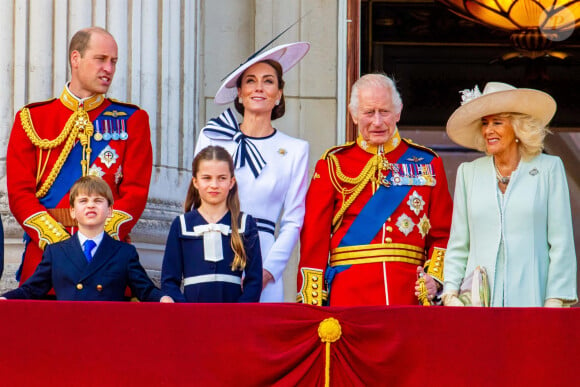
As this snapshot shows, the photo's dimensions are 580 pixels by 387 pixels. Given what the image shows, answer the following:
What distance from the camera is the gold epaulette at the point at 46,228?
668 cm

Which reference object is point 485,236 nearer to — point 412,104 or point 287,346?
point 287,346

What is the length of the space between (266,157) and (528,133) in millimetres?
1218

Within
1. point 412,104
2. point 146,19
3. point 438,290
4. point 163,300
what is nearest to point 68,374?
point 163,300

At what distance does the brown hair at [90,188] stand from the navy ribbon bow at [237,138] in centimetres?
69

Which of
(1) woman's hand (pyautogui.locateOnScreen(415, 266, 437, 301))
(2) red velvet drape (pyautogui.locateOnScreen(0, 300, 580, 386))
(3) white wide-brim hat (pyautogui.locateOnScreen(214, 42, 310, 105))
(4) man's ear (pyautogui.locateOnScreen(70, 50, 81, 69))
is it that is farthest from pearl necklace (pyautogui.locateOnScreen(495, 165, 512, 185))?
(4) man's ear (pyautogui.locateOnScreen(70, 50, 81, 69))

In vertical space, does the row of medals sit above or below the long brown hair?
above

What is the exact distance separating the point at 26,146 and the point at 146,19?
169 centimetres

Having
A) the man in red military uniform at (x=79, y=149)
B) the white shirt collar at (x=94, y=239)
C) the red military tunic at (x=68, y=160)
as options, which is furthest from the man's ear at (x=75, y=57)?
the white shirt collar at (x=94, y=239)

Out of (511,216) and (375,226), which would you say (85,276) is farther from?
(511,216)

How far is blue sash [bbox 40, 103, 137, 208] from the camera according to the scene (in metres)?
6.90

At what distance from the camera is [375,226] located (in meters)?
6.81

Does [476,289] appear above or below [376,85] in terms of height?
below

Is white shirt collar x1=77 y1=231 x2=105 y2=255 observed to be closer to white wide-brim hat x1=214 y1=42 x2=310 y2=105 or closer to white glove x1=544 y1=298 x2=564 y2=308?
white wide-brim hat x1=214 y1=42 x2=310 y2=105

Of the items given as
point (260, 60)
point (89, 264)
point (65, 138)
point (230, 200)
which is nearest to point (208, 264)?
point (230, 200)
